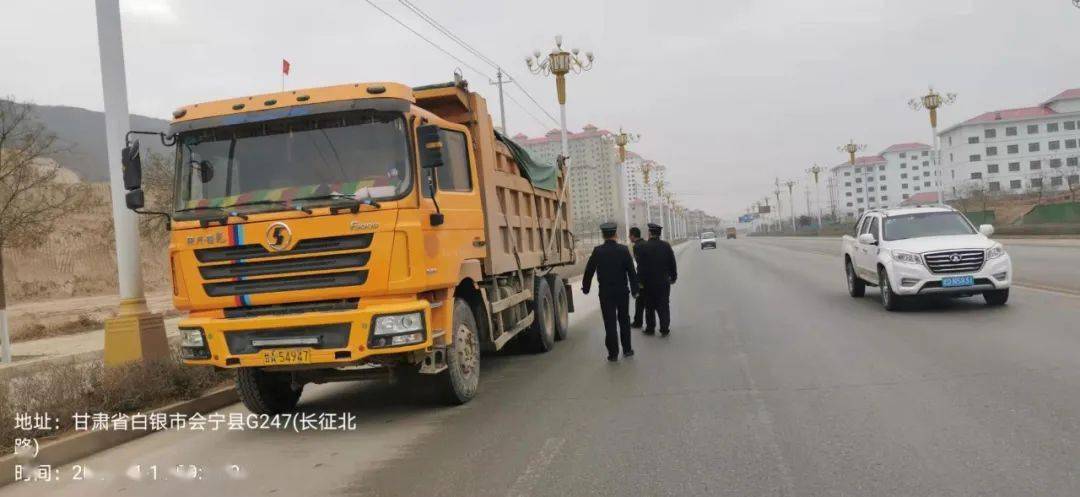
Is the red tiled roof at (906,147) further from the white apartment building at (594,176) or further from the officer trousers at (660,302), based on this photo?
the officer trousers at (660,302)

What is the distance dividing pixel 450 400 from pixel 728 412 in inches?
A: 102

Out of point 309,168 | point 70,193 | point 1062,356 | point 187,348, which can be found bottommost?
point 1062,356

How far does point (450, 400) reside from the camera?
7.19 metres

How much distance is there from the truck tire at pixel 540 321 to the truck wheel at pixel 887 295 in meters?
5.64

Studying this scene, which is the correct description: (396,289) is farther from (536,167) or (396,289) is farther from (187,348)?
(536,167)

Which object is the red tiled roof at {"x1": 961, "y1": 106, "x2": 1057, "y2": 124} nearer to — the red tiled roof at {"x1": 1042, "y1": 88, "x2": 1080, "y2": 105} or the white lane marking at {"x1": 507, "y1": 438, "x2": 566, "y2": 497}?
the red tiled roof at {"x1": 1042, "y1": 88, "x2": 1080, "y2": 105}

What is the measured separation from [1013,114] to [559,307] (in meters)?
116

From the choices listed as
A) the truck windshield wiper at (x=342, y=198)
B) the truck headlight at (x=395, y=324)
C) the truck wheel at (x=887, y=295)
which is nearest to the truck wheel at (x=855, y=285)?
the truck wheel at (x=887, y=295)

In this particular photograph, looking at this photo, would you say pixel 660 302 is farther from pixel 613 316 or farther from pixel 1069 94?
pixel 1069 94

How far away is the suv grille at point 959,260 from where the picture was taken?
Result: 11516mm

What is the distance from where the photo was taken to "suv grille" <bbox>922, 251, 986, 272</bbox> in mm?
11516

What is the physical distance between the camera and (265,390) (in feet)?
24.2

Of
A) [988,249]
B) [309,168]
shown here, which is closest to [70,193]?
[309,168]

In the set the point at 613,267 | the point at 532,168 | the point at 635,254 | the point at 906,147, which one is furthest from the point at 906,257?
the point at 906,147
